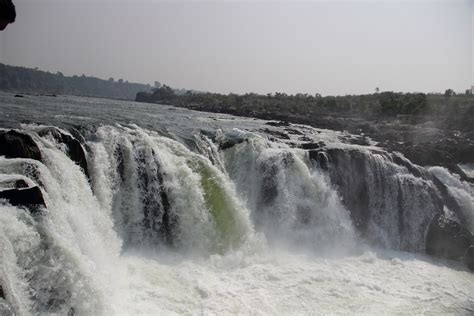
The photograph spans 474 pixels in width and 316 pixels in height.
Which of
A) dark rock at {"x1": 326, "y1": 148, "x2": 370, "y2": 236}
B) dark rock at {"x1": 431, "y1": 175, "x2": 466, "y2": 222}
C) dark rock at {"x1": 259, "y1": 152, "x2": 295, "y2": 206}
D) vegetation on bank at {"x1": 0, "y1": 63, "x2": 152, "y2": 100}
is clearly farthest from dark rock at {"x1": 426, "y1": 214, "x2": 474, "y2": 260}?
vegetation on bank at {"x1": 0, "y1": 63, "x2": 152, "y2": 100}

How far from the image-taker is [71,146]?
993 centimetres

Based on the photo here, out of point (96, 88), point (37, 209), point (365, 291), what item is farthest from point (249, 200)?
point (96, 88)

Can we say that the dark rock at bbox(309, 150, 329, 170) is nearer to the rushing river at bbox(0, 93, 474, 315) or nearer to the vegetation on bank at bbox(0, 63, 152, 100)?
the rushing river at bbox(0, 93, 474, 315)

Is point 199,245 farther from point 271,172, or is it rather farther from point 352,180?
point 352,180

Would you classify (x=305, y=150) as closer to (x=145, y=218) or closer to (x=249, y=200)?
(x=249, y=200)

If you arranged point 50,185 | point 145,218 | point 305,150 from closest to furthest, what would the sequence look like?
point 50,185, point 145,218, point 305,150

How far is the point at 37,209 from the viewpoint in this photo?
20.5ft

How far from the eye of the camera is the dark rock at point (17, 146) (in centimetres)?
Answer: 820

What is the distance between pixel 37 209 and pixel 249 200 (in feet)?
25.7

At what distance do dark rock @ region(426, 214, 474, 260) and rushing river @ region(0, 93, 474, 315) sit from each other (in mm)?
355

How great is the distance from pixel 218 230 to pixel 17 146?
5.49m

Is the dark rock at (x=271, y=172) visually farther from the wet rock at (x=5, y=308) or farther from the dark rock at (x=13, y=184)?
the wet rock at (x=5, y=308)

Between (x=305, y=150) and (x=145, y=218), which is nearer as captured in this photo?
(x=145, y=218)

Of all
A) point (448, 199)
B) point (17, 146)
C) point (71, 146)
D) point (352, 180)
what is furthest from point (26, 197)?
point (448, 199)
